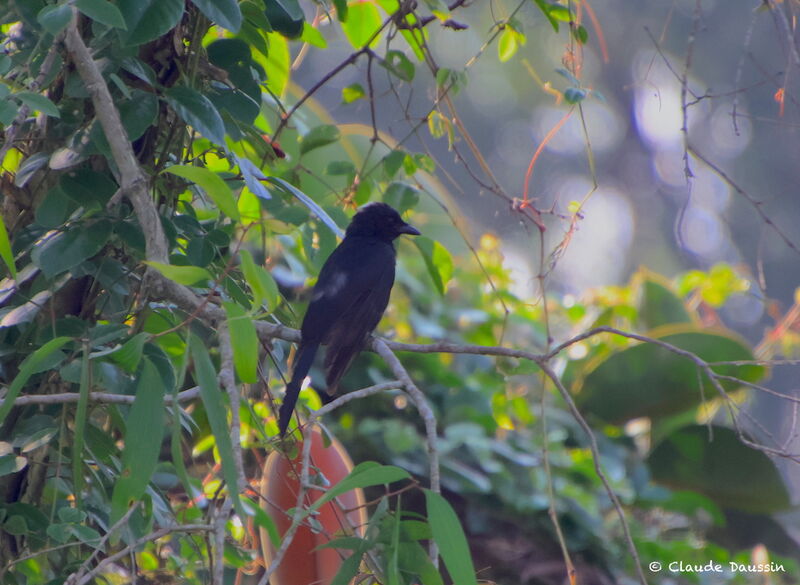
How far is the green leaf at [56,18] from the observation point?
1.39 m

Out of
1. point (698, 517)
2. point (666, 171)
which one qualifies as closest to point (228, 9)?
point (698, 517)

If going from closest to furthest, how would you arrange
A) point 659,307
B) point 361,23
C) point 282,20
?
point 282,20, point 361,23, point 659,307

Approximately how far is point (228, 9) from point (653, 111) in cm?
119

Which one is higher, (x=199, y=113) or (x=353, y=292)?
(x=353, y=292)

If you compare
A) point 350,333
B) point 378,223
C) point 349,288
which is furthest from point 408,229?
point 350,333

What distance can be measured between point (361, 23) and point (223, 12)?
0.97 m

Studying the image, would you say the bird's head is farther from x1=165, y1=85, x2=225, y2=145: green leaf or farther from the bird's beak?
x1=165, y1=85, x2=225, y2=145: green leaf

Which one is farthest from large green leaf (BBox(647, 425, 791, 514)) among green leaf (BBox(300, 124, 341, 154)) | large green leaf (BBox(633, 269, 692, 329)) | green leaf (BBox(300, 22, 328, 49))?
green leaf (BBox(300, 22, 328, 49))

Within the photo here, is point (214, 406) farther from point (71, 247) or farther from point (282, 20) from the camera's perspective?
point (282, 20)

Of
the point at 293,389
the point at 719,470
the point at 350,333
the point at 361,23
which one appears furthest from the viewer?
the point at 719,470

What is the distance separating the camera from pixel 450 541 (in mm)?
1428

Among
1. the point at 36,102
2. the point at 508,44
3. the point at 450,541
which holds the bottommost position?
the point at 450,541

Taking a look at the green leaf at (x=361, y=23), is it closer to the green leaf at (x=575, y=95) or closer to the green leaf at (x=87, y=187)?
the green leaf at (x=575, y=95)

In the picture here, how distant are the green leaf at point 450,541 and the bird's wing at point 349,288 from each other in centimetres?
185
